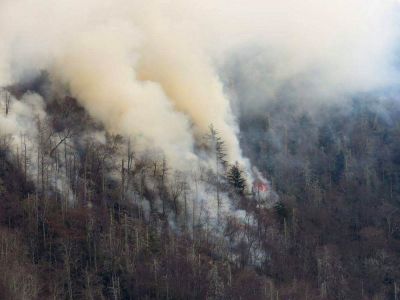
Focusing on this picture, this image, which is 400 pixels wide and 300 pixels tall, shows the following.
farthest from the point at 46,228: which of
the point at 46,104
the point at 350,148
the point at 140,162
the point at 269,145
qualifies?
the point at 350,148

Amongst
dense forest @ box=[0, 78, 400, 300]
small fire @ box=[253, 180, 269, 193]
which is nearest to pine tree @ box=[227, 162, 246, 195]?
dense forest @ box=[0, 78, 400, 300]

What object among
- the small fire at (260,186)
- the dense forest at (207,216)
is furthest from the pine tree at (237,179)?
the small fire at (260,186)

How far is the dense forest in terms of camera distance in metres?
104

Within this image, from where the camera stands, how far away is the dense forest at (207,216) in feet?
340

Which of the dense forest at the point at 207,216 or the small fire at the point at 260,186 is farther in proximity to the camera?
the small fire at the point at 260,186

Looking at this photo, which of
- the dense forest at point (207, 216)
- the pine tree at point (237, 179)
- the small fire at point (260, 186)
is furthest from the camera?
the small fire at point (260, 186)

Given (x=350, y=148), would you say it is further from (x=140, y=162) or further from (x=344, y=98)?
(x=140, y=162)

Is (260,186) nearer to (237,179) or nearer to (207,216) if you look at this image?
(237,179)

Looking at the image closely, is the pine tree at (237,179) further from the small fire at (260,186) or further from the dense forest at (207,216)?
the small fire at (260,186)

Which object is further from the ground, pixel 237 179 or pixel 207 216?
pixel 237 179

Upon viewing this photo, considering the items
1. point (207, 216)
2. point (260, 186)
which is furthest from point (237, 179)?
point (207, 216)

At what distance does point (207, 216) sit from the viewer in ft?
394

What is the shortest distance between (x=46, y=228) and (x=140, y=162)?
24576 mm

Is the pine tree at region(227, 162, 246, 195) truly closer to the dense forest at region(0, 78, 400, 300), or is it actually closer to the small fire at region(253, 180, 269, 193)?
the dense forest at region(0, 78, 400, 300)
